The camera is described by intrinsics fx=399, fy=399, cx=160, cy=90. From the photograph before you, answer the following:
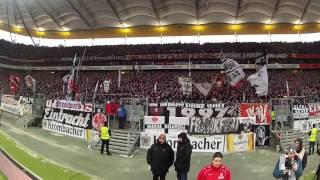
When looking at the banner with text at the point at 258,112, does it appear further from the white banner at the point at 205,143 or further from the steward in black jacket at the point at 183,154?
the steward in black jacket at the point at 183,154

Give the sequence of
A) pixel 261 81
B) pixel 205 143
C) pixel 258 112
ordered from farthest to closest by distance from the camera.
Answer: pixel 261 81, pixel 258 112, pixel 205 143

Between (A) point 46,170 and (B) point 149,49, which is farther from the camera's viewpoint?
(B) point 149,49

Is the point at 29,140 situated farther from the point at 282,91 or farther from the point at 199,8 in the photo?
the point at 199,8

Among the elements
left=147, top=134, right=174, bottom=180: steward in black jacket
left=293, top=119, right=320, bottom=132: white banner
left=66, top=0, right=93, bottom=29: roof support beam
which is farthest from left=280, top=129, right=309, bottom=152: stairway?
left=66, top=0, right=93, bottom=29: roof support beam

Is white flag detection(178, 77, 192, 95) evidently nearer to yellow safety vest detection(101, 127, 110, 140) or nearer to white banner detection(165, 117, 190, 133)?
white banner detection(165, 117, 190, 133)

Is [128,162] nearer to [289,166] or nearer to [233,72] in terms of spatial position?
[289,166]

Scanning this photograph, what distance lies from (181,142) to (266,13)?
42.0 meters

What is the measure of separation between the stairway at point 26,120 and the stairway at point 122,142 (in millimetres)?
12171

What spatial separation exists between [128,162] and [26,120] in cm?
1689

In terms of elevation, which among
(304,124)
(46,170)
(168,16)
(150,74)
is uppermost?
(168,16)

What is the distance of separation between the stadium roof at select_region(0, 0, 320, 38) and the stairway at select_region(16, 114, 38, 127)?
16.4 m

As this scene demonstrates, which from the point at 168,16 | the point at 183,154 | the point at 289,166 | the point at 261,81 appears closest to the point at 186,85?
the point at 261,81

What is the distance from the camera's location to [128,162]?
16922mm

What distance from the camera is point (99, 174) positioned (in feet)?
46.0
